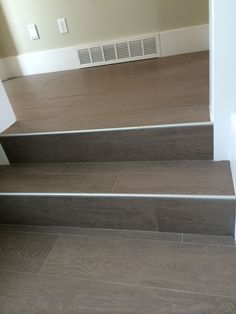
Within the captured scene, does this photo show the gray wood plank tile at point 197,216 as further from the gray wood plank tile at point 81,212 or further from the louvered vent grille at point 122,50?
the louvered vent grille at point 122,50

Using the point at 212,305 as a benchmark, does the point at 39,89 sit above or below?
above

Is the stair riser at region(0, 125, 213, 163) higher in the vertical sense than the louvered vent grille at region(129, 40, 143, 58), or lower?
lower

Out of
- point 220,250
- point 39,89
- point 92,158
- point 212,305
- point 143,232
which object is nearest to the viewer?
point 212,305

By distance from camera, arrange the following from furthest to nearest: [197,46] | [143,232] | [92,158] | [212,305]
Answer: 1. [197,46]
2. [92,158]
3. [143,232]
4. [212,305]

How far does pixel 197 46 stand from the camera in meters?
2.20

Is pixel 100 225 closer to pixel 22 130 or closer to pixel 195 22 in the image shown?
pixel 22 130

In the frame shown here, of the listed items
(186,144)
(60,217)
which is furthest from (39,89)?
(186,144)

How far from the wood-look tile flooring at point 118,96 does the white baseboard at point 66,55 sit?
111 millimetres

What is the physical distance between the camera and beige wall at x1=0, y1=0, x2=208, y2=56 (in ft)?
6.90

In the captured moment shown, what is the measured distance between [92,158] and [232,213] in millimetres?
636

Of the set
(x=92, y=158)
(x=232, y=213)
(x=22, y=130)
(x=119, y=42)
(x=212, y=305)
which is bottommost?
(x=212, y=305)

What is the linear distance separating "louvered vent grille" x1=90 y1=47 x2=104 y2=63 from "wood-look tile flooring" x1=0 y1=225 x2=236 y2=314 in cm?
168

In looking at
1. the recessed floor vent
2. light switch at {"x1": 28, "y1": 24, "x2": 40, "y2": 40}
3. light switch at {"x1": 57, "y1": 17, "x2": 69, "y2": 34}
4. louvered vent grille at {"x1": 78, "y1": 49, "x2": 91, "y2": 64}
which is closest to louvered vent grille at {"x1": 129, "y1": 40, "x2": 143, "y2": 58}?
the recessed floor vent

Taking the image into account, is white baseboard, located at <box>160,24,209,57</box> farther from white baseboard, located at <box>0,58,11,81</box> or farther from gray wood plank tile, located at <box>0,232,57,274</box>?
gray wood plank tile, located at <box>0,232,57,274</box>
